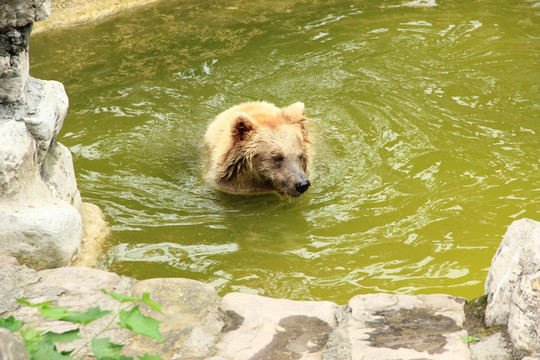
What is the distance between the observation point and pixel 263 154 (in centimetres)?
639

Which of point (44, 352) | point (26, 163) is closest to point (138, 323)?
point (44, 352)

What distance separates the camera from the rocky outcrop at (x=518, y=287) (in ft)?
9.71

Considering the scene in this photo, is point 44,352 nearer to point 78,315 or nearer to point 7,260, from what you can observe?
point 78,315

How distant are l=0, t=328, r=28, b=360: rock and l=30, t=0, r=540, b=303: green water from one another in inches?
106

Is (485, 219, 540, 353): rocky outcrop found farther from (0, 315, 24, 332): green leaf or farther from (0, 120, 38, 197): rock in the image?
(0, 120, 38, 197): rock

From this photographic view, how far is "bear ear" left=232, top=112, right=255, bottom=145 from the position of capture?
6246mm

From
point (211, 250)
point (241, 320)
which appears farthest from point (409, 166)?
point (241, 320)

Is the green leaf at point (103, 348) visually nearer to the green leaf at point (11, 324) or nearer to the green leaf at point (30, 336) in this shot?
the green leaf at point (30, 336)

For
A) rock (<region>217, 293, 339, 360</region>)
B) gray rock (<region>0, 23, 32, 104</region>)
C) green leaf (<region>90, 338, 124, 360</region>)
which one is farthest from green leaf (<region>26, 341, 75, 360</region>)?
gray rock (<region>0, 23, 32, 104</region>)

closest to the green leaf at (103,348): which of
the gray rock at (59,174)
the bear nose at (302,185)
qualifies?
the gray rock at (59,174)

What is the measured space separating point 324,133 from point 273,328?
454 centimetres

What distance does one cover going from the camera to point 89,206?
232 inches

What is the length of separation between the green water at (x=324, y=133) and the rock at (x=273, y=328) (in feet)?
3.07

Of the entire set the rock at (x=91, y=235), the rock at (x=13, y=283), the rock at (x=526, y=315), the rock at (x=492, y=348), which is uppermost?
the rock at (x=13, y=283)
